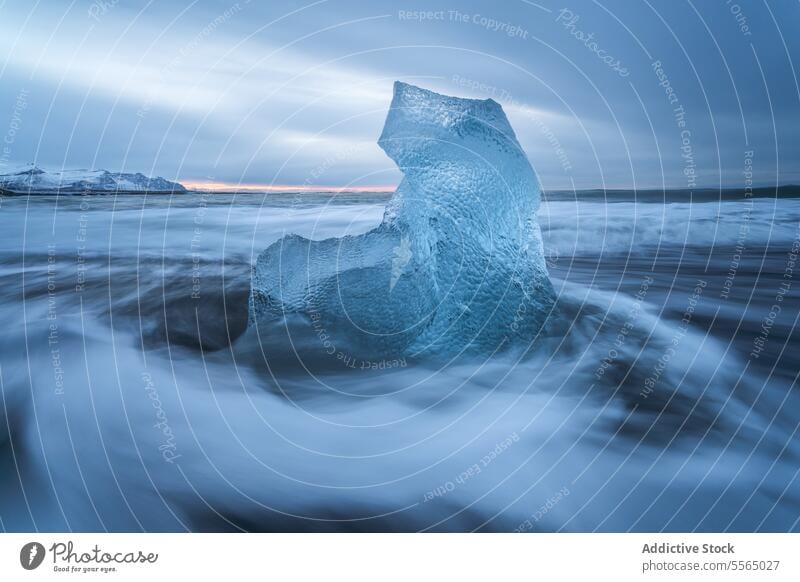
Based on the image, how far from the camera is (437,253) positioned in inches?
94.0

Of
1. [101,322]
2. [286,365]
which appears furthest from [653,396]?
[101,322]

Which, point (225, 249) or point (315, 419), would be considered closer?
point (315, 419)

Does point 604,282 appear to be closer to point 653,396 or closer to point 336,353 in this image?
point 653,396

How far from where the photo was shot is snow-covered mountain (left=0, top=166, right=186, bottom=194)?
2.46m

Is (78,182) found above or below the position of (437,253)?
above

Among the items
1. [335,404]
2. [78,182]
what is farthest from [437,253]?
[78,182]

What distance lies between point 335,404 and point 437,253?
802 millimetres

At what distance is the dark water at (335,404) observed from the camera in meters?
2.22

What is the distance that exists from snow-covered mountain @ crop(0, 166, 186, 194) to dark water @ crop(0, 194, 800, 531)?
72mm

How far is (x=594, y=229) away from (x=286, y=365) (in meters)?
1.93

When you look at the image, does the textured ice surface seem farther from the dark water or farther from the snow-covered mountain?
the snow-covered mountain

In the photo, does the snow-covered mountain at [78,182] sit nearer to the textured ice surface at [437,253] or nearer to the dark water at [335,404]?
the dark water at [335,404]

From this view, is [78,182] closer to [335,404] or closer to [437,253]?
[335,404]

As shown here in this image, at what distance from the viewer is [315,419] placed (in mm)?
2449
